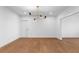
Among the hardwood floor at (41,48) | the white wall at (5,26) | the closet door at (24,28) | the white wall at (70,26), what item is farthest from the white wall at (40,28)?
the hardwood floor at (41,48)

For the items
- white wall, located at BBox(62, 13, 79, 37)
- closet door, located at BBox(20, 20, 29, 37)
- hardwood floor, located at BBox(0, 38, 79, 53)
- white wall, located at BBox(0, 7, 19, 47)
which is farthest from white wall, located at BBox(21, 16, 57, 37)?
hardwood floor, located at BBox(0, 38, 79, 53)

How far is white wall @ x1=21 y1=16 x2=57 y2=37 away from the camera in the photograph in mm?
9852

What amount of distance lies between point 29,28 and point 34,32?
0.69 meters

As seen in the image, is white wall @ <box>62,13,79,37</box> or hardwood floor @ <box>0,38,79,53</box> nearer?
hardwood floor @ <box>0,38,79,53</box>

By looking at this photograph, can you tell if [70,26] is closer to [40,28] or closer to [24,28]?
[40,28]

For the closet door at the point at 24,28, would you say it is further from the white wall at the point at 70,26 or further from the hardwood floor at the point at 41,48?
the hardwood floor at the point at 41,48

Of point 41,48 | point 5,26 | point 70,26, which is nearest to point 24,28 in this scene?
point 5,26

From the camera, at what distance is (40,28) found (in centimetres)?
989

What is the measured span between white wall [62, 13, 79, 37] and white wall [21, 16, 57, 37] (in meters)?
1.04

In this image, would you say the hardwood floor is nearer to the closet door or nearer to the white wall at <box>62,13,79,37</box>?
the white wall at <box>62,13,79,37</box>

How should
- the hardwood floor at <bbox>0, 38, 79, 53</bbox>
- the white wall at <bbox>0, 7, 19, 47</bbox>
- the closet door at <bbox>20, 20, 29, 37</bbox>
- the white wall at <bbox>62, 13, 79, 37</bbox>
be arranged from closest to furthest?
the hardwood floor at <bbox>0, 38, 79, 53</bbox>, the white wall at <bbox>0, 7, 19, 47</bbox>, the white wall at <bbox>62, 13, 79, 37</bbox>, the closet door at <bbox>20, 20, 29, 37</bbox>

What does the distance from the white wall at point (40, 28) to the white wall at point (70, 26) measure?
104 centimetres
